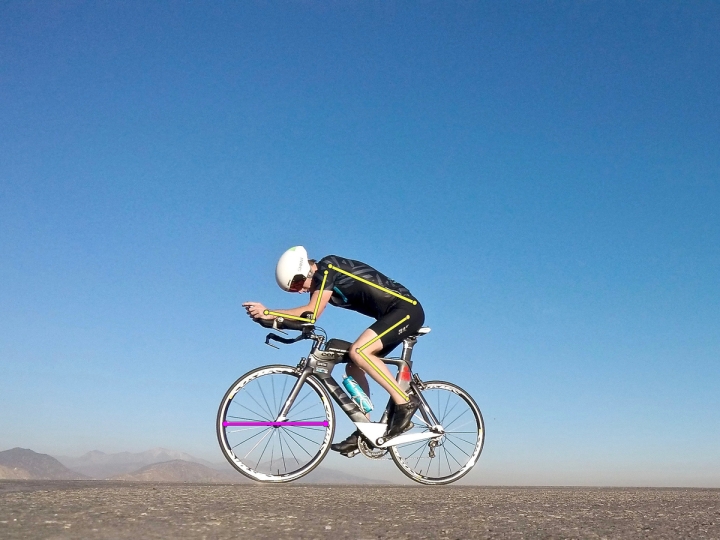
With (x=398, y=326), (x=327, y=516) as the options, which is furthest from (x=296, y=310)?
(x=327, y=516)

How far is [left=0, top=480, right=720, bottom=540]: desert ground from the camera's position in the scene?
336 centimetres

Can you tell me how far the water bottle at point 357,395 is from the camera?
7.55m

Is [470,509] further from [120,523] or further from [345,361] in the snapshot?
[345,361]

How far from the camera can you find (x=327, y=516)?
3.96 m

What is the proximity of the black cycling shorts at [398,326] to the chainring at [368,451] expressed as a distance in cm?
93

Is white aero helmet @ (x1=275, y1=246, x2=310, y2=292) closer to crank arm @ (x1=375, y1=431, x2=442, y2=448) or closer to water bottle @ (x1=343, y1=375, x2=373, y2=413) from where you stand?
water bottle @ (x1=343, y1=375, x2=373, y2=413)

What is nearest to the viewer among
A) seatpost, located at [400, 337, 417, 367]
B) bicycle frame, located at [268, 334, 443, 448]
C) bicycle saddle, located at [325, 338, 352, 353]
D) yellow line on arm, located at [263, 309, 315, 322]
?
yellow line on arm, located at [263, 309, 315, 322]

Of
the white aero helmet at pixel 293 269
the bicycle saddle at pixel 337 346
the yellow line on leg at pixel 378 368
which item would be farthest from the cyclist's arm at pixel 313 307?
the yellow line on leg at pixel 378 368

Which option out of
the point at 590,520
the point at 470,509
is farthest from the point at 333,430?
the point at 590,520

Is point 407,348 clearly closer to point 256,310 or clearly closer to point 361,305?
point 361,305

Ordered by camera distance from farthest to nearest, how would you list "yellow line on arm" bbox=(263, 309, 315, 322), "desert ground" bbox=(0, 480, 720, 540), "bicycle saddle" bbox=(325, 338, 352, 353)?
"bicycle saddle" bbox=(325, 338, 352, 353)
"yellow line on arm" bbox=(263, 309, 315, 322)
"desert ground" bbox=(0, 480, 720, 540)

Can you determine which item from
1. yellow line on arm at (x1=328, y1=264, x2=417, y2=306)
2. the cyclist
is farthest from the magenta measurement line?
yellow line on arm at (x1=328, y1=264, x2=417, y2=306)

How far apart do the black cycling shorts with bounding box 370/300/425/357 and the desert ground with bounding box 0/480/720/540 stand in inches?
89.6

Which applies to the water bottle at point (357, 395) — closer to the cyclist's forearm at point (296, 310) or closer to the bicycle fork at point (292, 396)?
the bicycle fork at point (292, 396)
